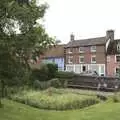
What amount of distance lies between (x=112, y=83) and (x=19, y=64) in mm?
24455

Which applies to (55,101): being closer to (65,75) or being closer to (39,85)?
(39,85)

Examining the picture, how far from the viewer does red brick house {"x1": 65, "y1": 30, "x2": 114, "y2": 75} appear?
70.8 m

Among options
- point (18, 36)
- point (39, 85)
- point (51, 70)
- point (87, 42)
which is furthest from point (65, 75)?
point (18, 36)

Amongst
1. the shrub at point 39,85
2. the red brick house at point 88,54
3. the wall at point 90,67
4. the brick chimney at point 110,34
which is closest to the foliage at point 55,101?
the shrub at point 39,85

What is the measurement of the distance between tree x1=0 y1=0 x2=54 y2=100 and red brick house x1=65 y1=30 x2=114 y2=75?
183ft

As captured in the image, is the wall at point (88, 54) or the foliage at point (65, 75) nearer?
the foliage at point (65, 75)

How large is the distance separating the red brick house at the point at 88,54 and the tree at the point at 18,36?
55823mm

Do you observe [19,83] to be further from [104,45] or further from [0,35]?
[104,45]

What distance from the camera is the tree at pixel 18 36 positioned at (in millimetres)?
13023

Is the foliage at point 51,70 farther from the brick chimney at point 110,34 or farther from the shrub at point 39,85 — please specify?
the brick chimney at point 110,34

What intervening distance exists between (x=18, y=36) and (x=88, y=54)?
6111cm

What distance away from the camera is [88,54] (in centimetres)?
7406

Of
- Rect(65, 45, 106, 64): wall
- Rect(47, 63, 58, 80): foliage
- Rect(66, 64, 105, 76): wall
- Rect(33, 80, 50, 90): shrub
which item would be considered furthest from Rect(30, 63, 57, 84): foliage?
Rect(65, 45, 106, 64): wall

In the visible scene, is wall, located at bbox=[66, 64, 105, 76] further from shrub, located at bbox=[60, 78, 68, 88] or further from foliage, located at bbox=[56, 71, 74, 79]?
shrub, located at bbox=[60, 78, 68, 88]
